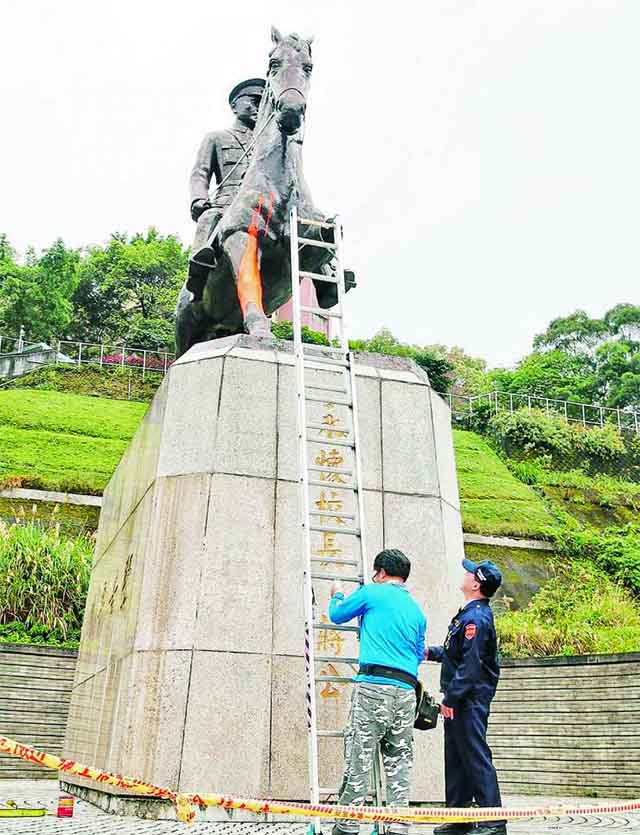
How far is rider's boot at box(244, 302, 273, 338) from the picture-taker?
7.92m

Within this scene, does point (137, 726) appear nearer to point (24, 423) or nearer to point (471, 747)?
point (471, 747)

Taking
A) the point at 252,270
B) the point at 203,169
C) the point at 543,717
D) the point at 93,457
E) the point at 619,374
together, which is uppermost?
the point at 619,374

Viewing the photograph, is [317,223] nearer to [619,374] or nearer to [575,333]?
[619,374]

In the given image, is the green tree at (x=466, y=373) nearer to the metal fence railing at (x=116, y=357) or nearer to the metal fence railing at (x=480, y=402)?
the metal fence railing at (x=480, y=402)

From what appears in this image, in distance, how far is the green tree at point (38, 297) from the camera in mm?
54375

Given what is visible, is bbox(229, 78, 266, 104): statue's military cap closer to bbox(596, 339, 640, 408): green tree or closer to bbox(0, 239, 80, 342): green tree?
bbox(0, 239, 80, 342): green tree

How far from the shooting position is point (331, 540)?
6871 millimetres

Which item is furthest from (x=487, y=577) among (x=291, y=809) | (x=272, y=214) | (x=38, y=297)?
(x=38, y=297)

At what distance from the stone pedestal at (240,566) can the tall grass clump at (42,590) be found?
7587 mm

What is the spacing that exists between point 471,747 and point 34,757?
7.33 ft

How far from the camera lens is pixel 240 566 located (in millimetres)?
6641

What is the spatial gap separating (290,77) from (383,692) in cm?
562

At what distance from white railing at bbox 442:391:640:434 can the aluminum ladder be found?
30.6 meters

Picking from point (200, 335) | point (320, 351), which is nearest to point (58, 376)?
point (200, 335)
